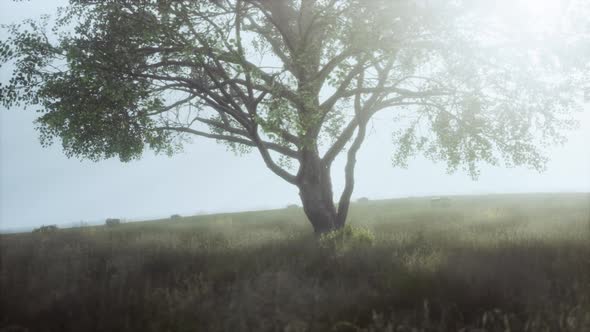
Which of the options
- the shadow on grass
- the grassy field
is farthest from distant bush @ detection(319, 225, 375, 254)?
the shadow on grass

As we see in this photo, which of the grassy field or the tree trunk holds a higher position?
the tree trunk

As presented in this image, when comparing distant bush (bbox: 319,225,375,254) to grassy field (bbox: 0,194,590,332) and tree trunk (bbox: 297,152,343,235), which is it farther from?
tree trunk (bbox: 297,152,343,235)

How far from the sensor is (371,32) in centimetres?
1188

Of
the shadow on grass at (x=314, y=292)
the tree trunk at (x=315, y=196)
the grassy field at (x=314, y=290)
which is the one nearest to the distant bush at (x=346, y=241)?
the grassy field at (x=314, y=290)

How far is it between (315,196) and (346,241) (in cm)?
351

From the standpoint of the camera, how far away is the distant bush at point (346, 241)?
35.0 ft

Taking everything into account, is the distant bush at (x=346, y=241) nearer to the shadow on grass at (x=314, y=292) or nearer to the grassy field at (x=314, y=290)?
the grassy field at (x=314, y=290)

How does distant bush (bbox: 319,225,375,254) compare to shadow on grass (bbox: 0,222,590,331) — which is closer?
shadow on grass (bbox: 0,222,590,331)

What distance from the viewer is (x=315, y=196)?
592 inches

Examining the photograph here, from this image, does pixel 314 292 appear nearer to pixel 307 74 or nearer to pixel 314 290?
pixel 314 290

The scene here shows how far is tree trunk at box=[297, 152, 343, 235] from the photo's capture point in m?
14.9

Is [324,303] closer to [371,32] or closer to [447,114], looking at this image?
[371,32]

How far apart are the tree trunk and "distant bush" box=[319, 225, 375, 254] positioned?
6.29 ft

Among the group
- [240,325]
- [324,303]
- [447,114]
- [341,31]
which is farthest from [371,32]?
[240,325]
